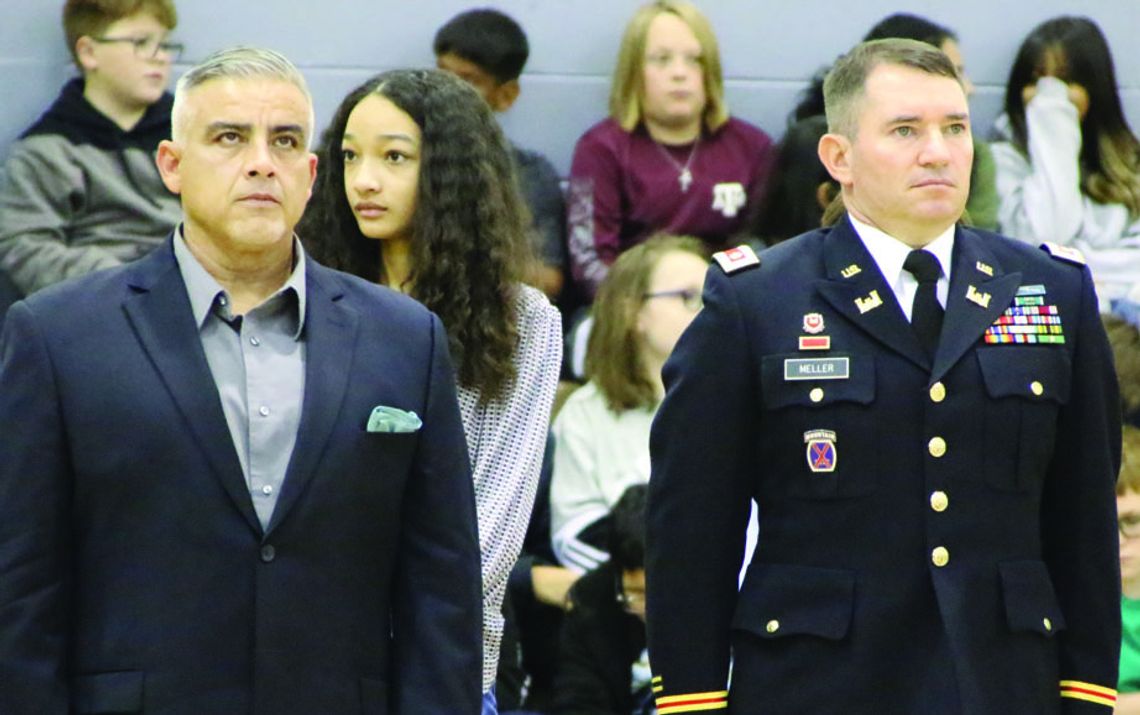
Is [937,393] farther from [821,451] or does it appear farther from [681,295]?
[681,295]

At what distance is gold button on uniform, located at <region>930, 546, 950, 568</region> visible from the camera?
3.19m

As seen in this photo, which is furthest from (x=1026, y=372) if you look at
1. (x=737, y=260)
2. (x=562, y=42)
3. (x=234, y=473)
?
(x=562, y=42)

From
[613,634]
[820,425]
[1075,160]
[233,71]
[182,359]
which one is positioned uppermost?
[1075,160]

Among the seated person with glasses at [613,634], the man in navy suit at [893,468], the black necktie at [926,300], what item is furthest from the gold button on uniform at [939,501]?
the seated person with glasses at [613,634]

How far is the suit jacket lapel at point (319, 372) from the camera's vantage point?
9.85 ft

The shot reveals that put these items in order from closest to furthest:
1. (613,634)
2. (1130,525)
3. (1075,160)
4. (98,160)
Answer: (1130,525), (613,634), (98,160), (1075,160)

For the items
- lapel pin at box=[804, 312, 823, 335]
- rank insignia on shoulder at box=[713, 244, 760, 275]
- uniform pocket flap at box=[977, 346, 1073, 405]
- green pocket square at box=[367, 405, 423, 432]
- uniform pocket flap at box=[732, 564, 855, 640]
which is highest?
rank insignia on shoulder at box=[713, 244, 760, 275]

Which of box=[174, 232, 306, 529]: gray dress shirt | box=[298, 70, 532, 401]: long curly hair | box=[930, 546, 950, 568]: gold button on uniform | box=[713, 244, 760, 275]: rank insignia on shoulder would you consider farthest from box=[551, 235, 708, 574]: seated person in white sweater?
box=[174, 232, 306, 529]: gray dress shirt

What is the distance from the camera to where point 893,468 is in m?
3.23

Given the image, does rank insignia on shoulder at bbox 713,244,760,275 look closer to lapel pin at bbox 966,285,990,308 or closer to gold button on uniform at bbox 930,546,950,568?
lapel pin at bbox 966,285,990,308

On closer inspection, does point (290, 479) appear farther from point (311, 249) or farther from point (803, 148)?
point (803, 148)

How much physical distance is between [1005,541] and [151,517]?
133cm

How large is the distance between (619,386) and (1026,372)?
2.64 metres

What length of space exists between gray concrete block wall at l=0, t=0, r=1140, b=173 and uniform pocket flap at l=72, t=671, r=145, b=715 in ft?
13.2
